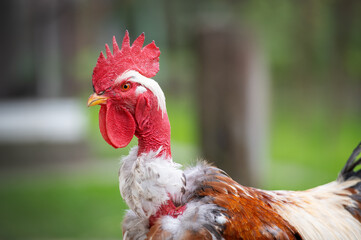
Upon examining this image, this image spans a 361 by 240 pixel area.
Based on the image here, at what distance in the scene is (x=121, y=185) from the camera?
2.29 m

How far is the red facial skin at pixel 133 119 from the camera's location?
7.37 feet

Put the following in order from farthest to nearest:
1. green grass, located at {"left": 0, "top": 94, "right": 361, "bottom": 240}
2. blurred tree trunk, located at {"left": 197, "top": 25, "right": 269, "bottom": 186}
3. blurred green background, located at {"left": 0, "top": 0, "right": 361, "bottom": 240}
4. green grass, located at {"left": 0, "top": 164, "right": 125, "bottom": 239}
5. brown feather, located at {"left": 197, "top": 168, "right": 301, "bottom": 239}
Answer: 1. blurred green background, located at {"left": 0, "top": 0, "right": 361, "bottom": 240}
2. green grass, located at {"left": 0, "top": 94, "right": 361, "bottom": 240}
3. green grass, located at {"left": 0, "top": 164, "right": 125, "bottom": 239}
4. blurred tree trunk, located at {"left": 197, "top": 25, "right": 269, "bottom": 186}
5. brown feather, located at {"left": 197, "top": 168, "right": 301, "bottom": 239}

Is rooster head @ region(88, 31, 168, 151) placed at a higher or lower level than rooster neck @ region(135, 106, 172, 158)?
higher

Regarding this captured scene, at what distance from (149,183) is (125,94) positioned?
1.35ft

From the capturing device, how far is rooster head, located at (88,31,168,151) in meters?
2.24

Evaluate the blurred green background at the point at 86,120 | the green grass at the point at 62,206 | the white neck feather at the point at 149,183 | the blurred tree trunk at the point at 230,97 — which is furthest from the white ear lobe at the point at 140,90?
the green grass at the point at 62,206

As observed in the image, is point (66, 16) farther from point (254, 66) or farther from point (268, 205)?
point (268, 205)

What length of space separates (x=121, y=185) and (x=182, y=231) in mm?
384

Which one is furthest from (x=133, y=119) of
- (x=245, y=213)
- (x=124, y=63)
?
(x=245, y=213)

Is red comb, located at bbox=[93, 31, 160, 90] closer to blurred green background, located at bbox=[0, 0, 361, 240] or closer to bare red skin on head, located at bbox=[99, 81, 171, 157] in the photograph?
bare red skin on head, located at bbox=[99, 81, 171, 157]

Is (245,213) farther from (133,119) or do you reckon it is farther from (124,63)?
(124,63)

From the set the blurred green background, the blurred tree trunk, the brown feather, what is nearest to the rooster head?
the brown feather

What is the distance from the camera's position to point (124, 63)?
7.48 ft

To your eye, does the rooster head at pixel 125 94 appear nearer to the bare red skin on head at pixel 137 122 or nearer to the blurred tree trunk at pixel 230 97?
the bare red skin on head at pixel 137 122
